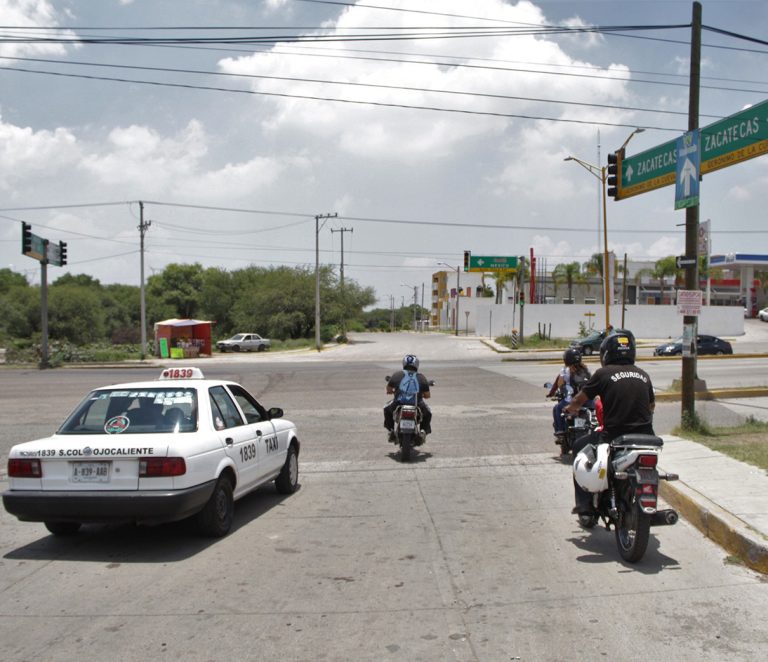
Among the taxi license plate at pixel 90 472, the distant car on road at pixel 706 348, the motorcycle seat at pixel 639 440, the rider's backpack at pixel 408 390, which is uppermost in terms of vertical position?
the motorcycle seat at pixel 639 440

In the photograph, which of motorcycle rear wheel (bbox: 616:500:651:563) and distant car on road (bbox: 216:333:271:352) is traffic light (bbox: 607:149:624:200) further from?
distant car on road (bbox: 216:333:271:352)

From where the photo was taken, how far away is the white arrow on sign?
41.6ft

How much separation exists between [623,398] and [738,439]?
6.03m

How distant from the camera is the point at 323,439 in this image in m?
13.4

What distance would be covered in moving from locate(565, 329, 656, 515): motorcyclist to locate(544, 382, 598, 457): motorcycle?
307 centimetres

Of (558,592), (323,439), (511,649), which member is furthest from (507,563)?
(323,439)

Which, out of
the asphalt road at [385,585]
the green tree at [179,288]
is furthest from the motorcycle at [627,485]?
the green tree at [179,288]

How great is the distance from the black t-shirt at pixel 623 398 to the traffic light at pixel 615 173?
13751mm

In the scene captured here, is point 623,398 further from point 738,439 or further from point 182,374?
point 738,439

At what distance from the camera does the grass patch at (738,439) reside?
9492mm

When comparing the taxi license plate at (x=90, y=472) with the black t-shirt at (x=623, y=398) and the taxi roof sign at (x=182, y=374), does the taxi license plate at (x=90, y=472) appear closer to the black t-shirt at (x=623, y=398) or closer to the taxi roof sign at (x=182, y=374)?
the taxi roof sign at (x=182, y=374)

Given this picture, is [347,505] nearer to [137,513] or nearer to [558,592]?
[137,513]

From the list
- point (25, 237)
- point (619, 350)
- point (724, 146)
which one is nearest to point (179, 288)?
point (25, 237)

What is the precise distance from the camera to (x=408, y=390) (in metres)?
11.1
